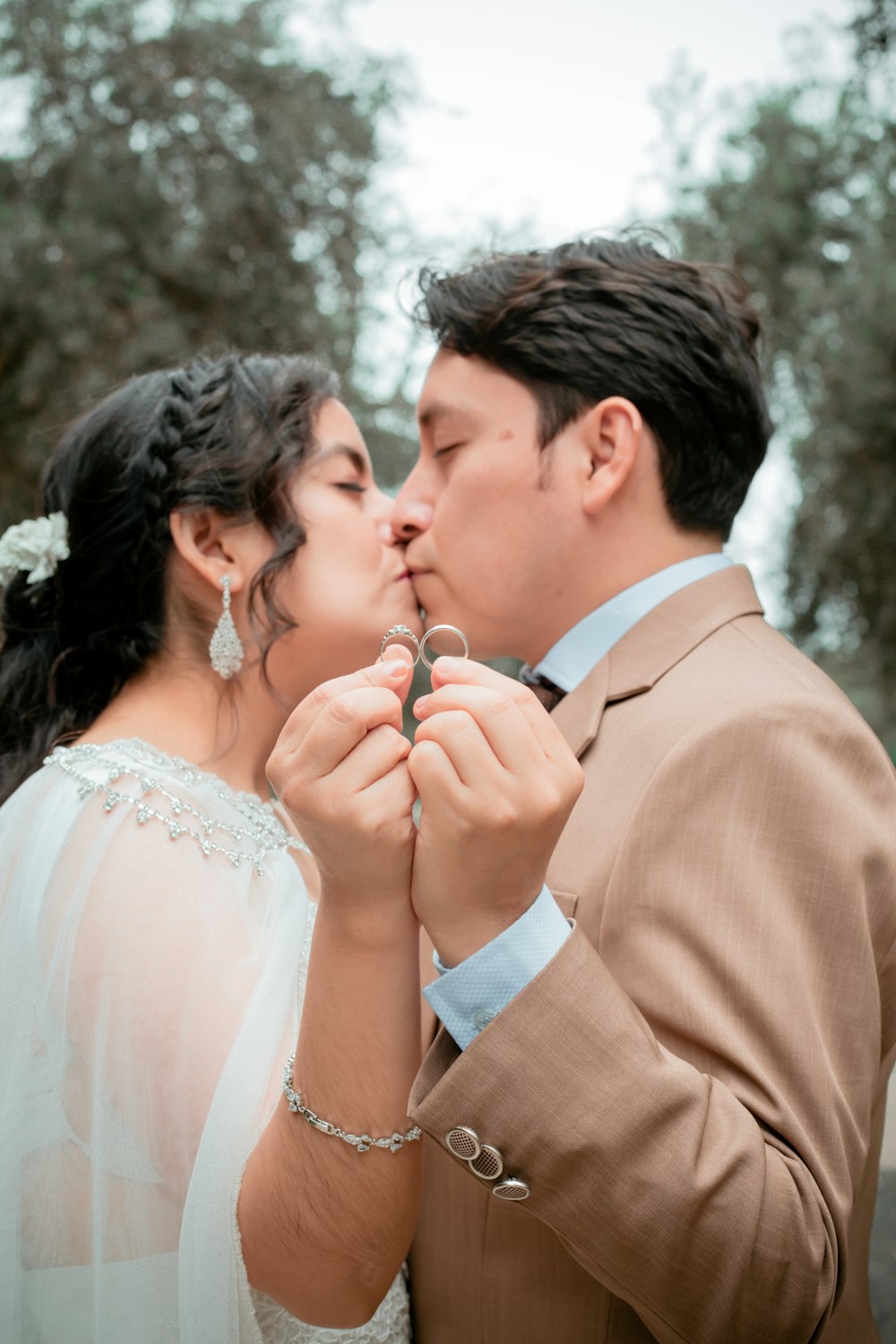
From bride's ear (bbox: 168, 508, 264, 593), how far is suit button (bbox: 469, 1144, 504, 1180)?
1637mm

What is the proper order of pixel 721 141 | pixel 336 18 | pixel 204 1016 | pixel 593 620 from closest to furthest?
pixel 204 1016, pixel 593 620, pixel 336 18, pixel 721 141

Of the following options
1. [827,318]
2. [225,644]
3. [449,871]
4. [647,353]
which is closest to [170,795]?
[225,644]

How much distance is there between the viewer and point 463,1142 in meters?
1.55

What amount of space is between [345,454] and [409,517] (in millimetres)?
277

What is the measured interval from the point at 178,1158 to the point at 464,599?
1472 millimetres

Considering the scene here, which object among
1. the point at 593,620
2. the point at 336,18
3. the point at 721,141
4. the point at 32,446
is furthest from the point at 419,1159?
the point at 721,141

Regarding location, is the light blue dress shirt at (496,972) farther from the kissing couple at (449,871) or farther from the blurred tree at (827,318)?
the blurred tree at (827,318)

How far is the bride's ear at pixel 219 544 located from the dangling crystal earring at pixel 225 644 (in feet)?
0.13

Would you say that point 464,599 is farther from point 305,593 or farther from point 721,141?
point 721,141

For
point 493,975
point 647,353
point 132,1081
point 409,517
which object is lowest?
point 132,1081

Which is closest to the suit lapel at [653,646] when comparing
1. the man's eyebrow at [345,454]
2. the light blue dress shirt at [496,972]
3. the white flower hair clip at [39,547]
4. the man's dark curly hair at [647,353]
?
the man's dark curly hair at [647,353]

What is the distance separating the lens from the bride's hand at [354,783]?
1515 mm

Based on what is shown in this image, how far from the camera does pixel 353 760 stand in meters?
1.53

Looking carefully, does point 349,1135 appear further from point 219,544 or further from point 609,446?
point 609,446
